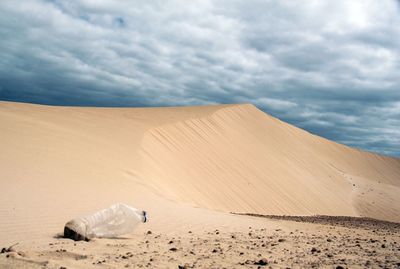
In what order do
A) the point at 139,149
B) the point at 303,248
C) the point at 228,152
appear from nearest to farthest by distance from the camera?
the point at 303,248
the point at 139,149
the point at 228,152

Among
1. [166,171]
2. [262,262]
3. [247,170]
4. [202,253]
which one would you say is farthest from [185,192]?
[262,262]

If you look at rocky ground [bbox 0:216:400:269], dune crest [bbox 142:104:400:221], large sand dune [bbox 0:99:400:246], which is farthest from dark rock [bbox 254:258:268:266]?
dune crest [bbox 142:104:400:221]

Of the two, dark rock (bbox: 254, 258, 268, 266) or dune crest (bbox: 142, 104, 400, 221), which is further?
dune crest (bbox: 142, 104, 400, 221)

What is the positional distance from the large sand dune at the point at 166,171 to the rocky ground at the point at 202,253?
3.60 ft

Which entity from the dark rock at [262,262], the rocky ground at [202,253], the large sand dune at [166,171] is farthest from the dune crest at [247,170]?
the dark rock at [262,262]

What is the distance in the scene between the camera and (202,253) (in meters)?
5.76

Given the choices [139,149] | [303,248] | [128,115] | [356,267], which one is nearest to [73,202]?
[303,248]

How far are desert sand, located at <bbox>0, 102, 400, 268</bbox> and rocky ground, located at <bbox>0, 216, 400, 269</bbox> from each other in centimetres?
2

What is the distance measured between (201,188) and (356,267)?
11582mm

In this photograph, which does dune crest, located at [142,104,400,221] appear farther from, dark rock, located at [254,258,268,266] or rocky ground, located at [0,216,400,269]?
dark rock, located at [254,258,268,266]

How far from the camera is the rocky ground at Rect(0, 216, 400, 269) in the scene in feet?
16.4

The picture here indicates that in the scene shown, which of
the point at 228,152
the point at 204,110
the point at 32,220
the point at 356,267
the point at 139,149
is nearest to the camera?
the point at 356,267

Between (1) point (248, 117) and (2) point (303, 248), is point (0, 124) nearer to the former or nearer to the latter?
(2) point (303, 248)

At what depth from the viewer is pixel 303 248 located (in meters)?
6.53
